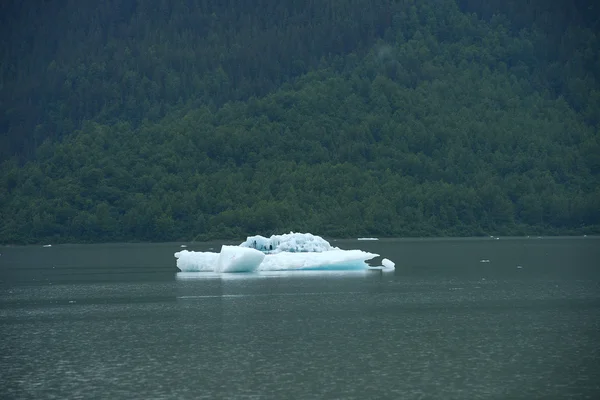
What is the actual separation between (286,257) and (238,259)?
292 inches

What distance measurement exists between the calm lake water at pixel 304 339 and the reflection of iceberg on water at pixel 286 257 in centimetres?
865

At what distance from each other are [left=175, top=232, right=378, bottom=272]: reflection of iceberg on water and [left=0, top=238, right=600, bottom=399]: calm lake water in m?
8.65

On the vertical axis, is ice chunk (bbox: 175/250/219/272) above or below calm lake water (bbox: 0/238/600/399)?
above

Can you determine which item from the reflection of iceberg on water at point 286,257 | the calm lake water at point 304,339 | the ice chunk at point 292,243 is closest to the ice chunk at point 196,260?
the reflection of iceberg on water at point 286,257

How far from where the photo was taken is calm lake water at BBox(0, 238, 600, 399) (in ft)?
99.8

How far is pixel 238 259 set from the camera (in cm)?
7838

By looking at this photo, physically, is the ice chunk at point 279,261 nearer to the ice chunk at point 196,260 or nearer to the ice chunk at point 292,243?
the ice chunk at point 196,260

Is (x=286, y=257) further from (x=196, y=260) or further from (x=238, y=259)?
(x=196, y=260)

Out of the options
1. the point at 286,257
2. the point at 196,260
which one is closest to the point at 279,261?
the point at 286,257

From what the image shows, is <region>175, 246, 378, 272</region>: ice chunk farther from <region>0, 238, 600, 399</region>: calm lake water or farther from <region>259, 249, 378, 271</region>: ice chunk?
<region>0, 238, 600, 399</region>: calm lake water

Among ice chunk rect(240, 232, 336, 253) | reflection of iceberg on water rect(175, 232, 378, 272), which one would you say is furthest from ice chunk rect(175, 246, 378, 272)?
ice chunk rect(240, 232, 336, 253)

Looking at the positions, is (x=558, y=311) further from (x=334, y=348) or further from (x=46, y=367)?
(x=46, y=367)

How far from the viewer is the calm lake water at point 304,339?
3041 cm

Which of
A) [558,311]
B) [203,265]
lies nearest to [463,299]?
[558,311]
